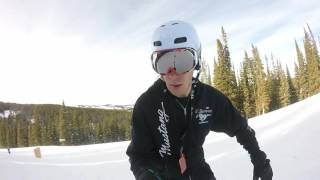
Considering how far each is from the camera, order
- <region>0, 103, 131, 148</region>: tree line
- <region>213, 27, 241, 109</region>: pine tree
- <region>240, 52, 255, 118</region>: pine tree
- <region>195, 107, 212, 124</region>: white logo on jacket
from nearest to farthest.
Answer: <region>195, 107, 212, 124</region>: white logo on jacket, <region>213, 27, 241, 109</region>: pine tree, <region>240, 52, 255, 118</region>: pine tree, <region>0, 103, 131, 148</region>: tree line

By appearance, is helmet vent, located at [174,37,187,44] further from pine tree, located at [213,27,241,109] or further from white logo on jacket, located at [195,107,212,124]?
pine tree, located at [213,27,241,109]

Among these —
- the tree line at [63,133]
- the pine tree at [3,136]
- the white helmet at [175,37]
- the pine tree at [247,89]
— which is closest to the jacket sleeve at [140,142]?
the white helmet at [175,37]

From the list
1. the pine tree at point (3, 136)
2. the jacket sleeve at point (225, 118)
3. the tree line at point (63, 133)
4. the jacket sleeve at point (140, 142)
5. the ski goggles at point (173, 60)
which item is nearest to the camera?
the ski goggles at point (173, 60)

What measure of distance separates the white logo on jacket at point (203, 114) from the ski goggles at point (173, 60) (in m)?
0.47

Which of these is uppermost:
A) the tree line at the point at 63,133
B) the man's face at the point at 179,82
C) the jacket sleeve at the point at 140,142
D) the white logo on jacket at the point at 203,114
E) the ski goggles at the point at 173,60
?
the ski goggles at the point at 173,60

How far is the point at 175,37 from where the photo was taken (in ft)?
8.99

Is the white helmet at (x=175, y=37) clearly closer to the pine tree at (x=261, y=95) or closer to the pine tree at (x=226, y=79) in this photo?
the pine tree at (x=226, y=79)

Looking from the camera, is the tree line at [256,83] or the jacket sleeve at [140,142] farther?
the tree line at [256,83]

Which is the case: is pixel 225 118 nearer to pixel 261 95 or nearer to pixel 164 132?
pixel 164 132

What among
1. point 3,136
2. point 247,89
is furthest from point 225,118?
point 3,136

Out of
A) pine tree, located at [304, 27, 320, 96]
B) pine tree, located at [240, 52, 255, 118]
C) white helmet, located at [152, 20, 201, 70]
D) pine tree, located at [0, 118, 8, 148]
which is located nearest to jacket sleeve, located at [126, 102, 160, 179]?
white helmet, located at [152, 20, 201, 70]

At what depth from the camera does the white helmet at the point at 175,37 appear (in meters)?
2.72

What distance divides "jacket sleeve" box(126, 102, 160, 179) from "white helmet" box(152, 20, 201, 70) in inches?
23.2

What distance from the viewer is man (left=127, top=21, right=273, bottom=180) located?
8.96ft
